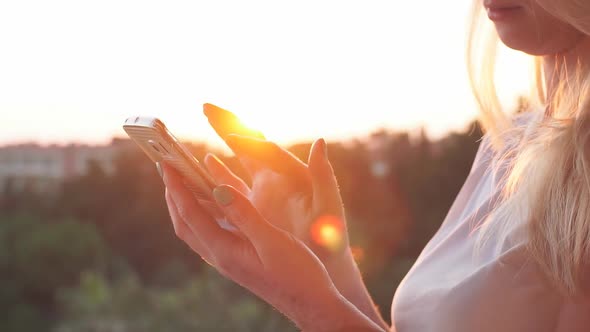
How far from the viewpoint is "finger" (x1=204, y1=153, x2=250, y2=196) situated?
1.15 m

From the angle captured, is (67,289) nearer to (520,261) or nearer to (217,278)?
(217,278)

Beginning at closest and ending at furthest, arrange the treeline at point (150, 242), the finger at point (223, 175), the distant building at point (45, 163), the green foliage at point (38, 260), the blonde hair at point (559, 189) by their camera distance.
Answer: the blonde hair at point (559, 189) < the finger at point (223, 175) < the treeline at point (150, 242) < the green foliage at point (38, 260) < the distant building at point (45, 163)

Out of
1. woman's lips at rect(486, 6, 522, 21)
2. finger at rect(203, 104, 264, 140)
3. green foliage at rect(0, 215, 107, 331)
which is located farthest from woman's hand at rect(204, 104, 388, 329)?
green foliage at rect(0, 215, 107, 331)

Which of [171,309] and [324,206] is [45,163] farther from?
[324,206]

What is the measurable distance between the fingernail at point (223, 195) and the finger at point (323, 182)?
147mm

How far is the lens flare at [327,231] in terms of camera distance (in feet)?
3.58

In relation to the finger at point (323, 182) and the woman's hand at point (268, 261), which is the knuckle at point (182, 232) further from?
the finger at point (323, 182)

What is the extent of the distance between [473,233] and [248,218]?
325 mm

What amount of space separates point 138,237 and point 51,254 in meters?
2.59

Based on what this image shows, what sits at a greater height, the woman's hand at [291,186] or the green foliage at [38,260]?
the woman's hand at [291,186]

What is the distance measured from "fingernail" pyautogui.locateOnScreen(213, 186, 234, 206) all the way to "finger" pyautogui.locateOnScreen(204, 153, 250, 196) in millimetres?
197

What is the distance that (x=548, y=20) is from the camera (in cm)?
101

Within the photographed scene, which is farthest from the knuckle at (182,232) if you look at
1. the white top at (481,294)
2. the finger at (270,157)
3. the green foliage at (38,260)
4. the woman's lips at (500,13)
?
the green foliage at (38,260)

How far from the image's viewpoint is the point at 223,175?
3.80 ft
